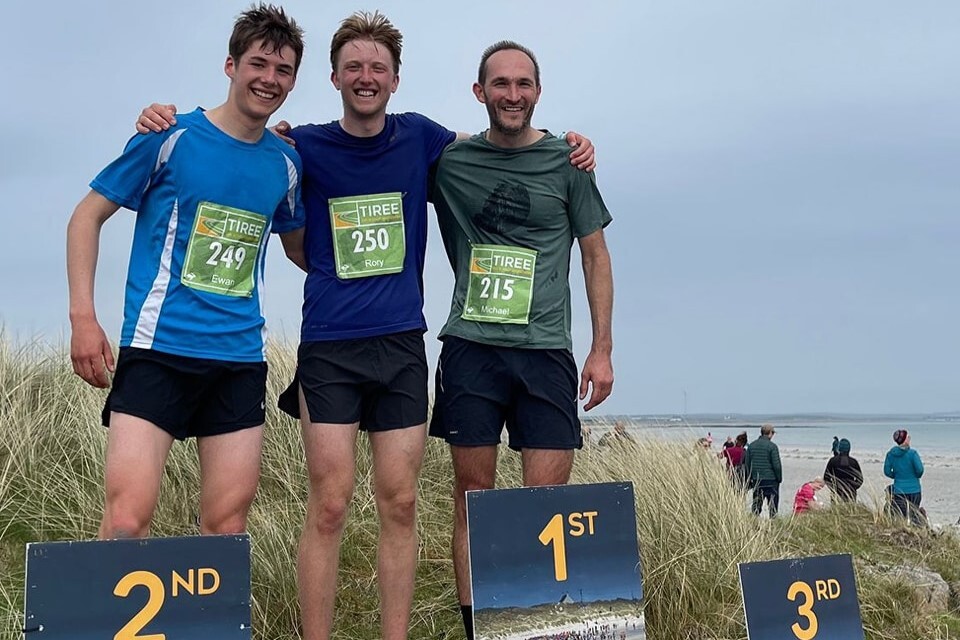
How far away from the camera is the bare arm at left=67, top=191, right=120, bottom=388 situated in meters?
2.43

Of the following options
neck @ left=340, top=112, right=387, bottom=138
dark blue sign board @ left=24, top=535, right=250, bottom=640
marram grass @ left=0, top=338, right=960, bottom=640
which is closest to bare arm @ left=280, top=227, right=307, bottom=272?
neck @ left=340, top=112, right=387, bottom=138

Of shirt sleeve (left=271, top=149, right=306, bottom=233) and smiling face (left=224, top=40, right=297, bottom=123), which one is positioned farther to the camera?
shirt sleeve (left=271, top=149, right=306, bottom=233)

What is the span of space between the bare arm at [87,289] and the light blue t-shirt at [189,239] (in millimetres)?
59

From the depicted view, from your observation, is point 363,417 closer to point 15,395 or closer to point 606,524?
point 606,524

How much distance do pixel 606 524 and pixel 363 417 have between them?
857 mm

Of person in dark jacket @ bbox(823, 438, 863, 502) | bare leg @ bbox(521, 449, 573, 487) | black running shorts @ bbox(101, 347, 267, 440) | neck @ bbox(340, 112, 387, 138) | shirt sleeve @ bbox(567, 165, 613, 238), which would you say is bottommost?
person in dark jacket @ bbox(823, 438, 863, 502)

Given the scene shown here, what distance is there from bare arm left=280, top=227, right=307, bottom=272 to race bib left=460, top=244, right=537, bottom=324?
0.59 metres

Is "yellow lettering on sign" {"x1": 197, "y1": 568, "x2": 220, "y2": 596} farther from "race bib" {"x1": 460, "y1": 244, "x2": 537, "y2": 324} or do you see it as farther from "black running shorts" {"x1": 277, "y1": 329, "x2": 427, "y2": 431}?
"race bib" {"x1": 460, "y1": 244, "x2": 537, "y2": 324}

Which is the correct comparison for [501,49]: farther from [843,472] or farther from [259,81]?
[843,472]

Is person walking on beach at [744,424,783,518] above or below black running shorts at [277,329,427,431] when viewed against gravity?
below

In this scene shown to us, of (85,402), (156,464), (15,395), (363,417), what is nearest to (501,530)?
(363,417)

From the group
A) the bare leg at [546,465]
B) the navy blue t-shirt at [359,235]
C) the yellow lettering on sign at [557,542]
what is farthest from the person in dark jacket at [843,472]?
the navy blue t-shirt at [359,235]

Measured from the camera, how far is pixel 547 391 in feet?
10.2

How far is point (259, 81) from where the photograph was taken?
2.64m
